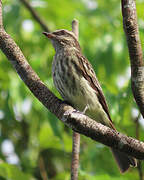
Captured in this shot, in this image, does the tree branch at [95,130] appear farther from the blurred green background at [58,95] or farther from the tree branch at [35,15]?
the tree branch at [35,15]

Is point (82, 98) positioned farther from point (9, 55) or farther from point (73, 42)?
point (9, 55)

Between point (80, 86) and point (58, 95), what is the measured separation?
660 millimetres

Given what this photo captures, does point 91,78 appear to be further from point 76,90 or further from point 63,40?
point 63,40

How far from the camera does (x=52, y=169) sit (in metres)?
6.28

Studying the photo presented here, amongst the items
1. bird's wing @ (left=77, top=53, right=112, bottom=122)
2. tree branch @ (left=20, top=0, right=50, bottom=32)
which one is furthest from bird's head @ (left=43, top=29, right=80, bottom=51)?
tree branch @ (left=20, top=0, right=50, bottom=32)

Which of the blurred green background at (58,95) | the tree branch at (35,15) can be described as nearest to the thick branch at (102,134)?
the blurred green background at (58,95)

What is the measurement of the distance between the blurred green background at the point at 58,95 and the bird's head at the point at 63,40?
1.45ft

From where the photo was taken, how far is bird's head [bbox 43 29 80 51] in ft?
18.6

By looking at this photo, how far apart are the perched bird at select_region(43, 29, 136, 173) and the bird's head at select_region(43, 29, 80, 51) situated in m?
0.17

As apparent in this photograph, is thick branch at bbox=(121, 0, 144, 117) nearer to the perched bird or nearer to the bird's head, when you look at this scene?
the perched bird

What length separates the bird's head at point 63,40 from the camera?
18.6ft

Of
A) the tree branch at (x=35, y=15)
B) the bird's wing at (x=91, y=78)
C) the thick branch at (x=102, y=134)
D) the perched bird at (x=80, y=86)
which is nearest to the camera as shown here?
the thick branch at (x=102, y=134)

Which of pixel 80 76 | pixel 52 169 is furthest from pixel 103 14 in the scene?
pixel 52 169

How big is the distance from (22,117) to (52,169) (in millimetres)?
982
